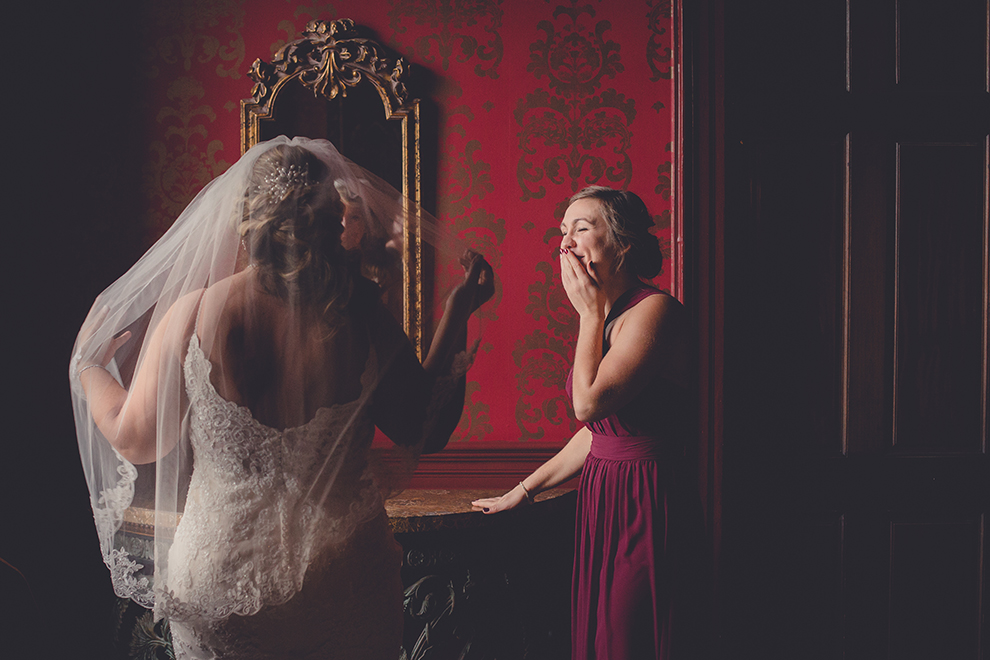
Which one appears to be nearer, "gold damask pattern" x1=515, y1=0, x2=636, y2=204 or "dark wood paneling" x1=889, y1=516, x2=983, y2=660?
"dark wood paneling" x1=889, y1=516, x2=983, y2=660

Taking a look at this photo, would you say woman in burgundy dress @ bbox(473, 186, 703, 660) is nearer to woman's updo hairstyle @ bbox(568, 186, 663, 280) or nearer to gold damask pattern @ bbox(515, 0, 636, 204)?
woman's updo hairstyle @ bbox(568, 186, 663, 280)

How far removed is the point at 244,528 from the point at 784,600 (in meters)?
1.82

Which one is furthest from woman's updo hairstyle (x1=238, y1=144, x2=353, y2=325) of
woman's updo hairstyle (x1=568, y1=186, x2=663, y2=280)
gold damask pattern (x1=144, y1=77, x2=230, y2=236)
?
gold damask pattern (x1=144, y1=77, x2=230, y2=236)

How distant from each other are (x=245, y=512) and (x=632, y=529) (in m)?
0.95

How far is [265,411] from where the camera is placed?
3.69 feet

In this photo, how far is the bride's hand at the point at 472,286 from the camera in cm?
134

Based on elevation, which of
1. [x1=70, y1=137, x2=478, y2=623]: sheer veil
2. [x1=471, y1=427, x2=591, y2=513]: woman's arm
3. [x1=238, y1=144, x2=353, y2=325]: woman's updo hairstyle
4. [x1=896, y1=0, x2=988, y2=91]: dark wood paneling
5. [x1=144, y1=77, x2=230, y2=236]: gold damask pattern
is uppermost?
[x1=896, y1=0, x2=988, y2=91]: dark wood paneling

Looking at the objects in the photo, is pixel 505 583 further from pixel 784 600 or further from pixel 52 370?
pixel 52 370

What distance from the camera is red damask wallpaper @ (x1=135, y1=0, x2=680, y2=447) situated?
243cm

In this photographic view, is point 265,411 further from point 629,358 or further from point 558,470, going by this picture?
point 558,470

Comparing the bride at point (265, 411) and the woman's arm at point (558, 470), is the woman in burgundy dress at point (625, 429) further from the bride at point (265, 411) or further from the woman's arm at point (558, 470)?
the bride at point (265, 411)

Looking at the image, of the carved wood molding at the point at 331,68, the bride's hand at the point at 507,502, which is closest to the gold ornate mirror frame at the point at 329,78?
the carved wood molding at the point at 331,68

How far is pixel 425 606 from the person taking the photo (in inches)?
74.7

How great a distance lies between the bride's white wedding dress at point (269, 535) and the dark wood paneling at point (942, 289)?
1.86m
